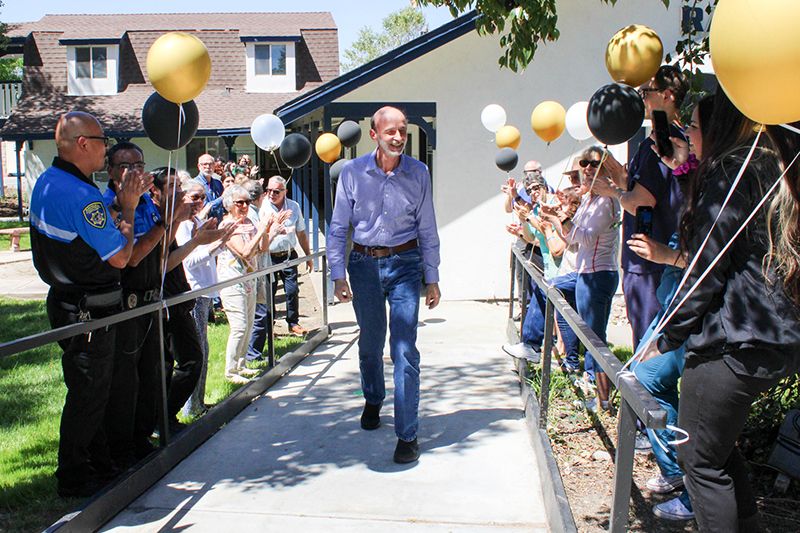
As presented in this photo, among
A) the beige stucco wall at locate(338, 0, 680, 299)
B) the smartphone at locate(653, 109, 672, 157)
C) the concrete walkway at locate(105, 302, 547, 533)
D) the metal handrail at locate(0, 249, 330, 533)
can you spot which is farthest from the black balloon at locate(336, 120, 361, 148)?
the smartphone at locate(653, 109, 672, 157)

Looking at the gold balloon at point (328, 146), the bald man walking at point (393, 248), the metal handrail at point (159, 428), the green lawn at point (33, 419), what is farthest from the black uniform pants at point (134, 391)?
the gold balloon at point (328, 146)

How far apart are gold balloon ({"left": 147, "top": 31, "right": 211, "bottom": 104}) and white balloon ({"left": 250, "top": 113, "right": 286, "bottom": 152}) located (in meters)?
4.13

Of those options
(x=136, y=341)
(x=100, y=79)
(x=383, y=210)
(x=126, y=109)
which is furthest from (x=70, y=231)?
(x=100, y=79)

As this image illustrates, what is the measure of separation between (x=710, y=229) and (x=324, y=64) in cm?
2323

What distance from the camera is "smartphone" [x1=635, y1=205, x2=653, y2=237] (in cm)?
390

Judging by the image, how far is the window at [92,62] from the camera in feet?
79.7

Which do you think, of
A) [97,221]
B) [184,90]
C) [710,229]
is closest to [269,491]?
[97,221]

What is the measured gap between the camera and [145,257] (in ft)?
13.8

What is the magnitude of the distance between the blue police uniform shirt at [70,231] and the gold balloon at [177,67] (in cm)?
82

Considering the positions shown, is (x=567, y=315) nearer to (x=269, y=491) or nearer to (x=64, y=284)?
(x=269, y=491)

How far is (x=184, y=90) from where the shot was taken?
168 inches

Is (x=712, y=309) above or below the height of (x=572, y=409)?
above

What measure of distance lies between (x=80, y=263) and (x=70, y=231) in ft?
0.54

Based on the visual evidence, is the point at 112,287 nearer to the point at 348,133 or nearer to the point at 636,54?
the point at 636,54
